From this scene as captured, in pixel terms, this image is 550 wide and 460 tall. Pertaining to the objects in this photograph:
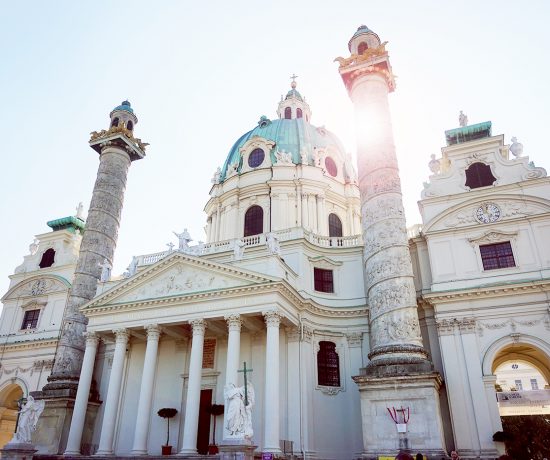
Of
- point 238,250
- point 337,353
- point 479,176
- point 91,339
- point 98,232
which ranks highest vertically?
point 479,176

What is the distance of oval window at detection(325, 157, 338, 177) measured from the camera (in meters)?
36.3

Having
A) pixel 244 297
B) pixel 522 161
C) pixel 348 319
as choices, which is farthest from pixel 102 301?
pixel 522 161

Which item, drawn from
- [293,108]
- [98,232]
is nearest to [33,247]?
[98,232]

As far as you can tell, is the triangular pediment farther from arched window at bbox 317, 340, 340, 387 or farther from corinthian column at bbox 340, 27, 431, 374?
corinthian column at bbox 340, 27, 431, 374

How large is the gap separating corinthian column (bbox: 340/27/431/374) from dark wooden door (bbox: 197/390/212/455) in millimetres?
9096

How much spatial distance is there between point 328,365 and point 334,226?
12074 millimetres

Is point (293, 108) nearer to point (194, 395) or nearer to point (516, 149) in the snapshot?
point (516, 149)

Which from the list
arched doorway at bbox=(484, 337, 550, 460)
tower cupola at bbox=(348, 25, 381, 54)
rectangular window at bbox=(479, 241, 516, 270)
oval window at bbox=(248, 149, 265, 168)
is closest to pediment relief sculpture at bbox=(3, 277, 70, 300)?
oval window at bbox=(248, 149, 265, 168)

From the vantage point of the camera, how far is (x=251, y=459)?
51.3ft

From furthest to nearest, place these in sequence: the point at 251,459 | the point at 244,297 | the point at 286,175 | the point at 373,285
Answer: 1. the point at 286,175
2. the point at 244,297
3. the point at 373,285
4. the point at 251,459

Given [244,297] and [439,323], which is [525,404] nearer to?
[439,323]

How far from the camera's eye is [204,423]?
76.1 ft

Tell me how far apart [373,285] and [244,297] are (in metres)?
5.94

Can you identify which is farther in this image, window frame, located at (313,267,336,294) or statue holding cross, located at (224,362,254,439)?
window frame, located at (313,267,336,294)
